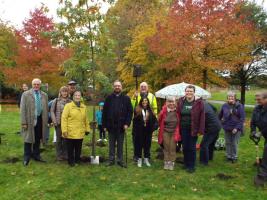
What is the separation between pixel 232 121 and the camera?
9.49m

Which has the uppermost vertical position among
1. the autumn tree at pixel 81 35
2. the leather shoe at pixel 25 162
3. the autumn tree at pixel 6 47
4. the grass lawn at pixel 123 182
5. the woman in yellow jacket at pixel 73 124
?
the autumn tree at pixel 6 47

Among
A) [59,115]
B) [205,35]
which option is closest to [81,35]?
[59,115]

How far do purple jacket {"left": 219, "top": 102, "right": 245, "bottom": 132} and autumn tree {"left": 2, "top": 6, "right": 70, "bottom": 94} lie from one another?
17.7 m

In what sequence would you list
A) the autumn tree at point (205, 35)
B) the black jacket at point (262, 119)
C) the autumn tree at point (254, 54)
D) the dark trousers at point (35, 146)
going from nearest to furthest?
the black jacket at point (262, 119) < the dark trousers at point (35, 146) < the autumn tree at point (205, 35) < the autumn tree at point (254, 54)

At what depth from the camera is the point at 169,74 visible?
2256 cm

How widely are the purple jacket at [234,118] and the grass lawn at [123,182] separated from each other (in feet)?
3.23

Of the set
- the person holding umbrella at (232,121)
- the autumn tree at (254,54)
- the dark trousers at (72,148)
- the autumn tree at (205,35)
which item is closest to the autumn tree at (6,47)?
the autumn tree at (205,35)

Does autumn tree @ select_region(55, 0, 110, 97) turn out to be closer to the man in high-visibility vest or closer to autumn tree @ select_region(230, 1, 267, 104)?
the man in high-visibility vest

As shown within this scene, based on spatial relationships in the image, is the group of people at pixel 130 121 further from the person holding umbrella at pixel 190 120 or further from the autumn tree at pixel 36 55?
the autumn tree at pixel 36 55

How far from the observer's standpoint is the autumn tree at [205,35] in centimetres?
1750

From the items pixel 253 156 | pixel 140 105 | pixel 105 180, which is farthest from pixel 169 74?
pixel 105 180

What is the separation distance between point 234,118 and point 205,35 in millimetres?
8963

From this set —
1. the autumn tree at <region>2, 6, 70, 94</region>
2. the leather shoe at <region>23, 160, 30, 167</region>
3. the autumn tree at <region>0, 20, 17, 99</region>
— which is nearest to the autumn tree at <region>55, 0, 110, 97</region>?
the leather shoe at <region>23, 160, 30, 167</region>

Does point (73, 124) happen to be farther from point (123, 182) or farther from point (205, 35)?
point (205, 35)
